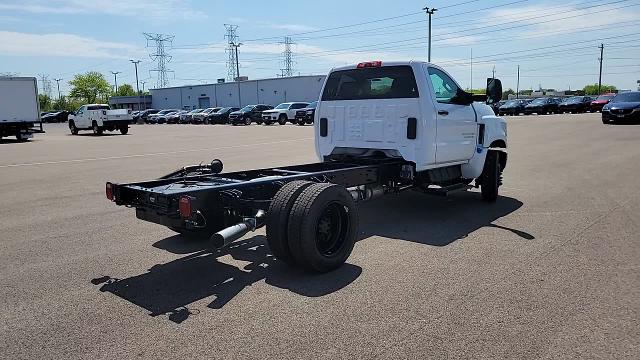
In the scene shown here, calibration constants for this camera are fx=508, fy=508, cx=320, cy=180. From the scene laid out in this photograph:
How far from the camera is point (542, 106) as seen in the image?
48469 mm

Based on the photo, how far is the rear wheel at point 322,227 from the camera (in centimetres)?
449

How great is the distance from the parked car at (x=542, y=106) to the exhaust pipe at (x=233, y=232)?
4938 cm

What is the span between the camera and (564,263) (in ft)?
16.2

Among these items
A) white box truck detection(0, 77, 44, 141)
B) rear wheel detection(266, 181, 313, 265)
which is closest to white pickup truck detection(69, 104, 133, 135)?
white box truck detection(0, 77, 44, 141)

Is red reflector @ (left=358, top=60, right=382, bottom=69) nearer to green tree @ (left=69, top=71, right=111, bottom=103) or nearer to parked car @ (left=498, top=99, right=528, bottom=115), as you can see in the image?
parked car @ (left=498, top=99, right=528, bottom=115)

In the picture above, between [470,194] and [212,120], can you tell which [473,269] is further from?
[212,120]

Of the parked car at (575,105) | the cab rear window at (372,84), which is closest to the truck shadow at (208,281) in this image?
the cab rear window at (372,84)

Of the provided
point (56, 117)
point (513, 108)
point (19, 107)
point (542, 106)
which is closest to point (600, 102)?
point (542, 106)

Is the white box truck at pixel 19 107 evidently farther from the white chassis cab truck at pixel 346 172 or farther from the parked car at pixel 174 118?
the parked car at pixel 174 118

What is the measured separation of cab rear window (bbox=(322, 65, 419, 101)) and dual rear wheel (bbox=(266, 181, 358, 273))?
2362mm

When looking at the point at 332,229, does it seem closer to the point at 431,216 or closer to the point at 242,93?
the point at 431,216

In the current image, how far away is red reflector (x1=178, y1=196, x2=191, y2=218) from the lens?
14.1ft

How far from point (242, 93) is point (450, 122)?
7746cm

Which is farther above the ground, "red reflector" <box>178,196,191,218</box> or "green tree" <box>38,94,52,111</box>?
"green tree" <box>38,94,52,111</box>
